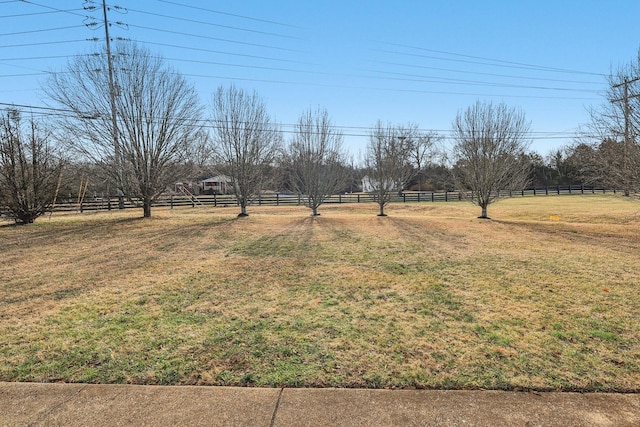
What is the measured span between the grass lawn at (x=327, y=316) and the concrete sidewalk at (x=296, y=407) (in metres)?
0.16

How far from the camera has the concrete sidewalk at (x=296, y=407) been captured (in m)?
2.28

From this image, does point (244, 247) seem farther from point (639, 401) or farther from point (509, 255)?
point (639, 401)

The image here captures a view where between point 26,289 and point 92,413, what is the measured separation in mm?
4506

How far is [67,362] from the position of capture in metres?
3.11

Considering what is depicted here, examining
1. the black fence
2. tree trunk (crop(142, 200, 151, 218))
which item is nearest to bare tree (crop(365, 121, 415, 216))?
the black fence

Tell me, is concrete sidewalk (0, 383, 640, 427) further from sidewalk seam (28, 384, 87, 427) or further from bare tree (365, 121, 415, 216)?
bare tree (365, 121, 415, 216)

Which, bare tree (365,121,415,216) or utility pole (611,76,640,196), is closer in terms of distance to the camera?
utility pole (611,76,640,196)

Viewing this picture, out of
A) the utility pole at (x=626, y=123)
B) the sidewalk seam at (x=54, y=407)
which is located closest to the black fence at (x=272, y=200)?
the utility pole at (x=626, y=123)

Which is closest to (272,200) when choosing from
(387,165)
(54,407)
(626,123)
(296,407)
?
(387,165)

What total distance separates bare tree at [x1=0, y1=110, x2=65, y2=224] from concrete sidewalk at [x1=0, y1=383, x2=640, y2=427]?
14.4m

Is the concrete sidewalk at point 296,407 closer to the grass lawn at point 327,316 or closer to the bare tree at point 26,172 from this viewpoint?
the grass lawn at point 327,316

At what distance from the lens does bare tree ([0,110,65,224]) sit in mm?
13078

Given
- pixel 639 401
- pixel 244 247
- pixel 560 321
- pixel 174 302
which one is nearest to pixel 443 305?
pixel 560 321

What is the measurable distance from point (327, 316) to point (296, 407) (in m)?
1.80
